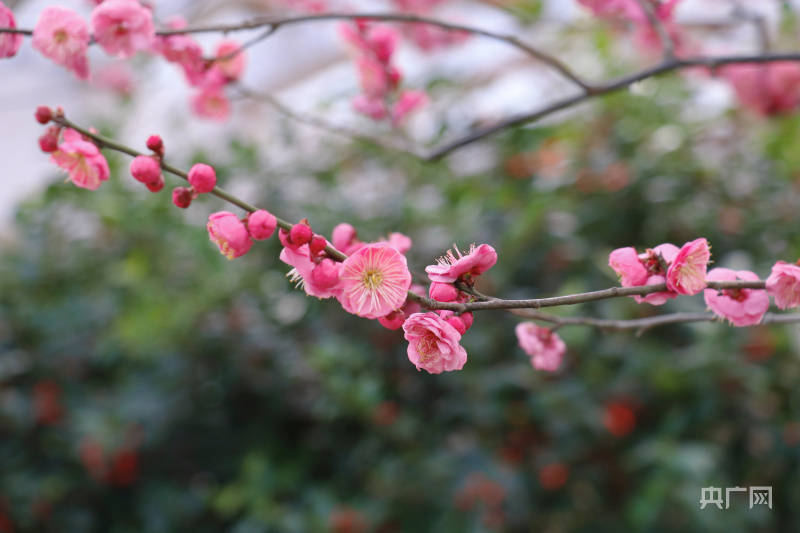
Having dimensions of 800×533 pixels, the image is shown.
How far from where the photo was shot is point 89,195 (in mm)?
1429

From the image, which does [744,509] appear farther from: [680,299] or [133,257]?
[133,257]

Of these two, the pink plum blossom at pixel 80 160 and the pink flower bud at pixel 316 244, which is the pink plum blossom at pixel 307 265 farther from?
the pink plum blossom at pixel 80 160

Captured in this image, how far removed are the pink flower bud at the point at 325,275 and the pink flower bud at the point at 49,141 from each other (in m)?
0.21

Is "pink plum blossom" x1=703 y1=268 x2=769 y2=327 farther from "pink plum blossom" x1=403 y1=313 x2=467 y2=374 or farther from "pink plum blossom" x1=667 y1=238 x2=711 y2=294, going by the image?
"pink plum blossom" x1=403 y1=313 x2=467 y2=374

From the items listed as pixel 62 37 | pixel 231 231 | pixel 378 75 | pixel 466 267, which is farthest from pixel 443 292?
pixel 378 75

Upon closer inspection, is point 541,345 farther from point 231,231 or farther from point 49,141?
point 49,141

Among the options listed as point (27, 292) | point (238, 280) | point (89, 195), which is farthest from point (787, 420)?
point (27, 292)

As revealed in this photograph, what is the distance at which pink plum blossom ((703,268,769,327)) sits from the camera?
0.40 meters

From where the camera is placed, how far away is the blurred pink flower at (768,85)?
1.07 metres

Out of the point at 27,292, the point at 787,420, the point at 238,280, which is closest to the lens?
the point at 787,420

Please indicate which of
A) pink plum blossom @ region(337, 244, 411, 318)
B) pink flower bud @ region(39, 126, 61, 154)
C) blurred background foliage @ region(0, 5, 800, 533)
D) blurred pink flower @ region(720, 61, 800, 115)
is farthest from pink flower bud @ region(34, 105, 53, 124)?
blurred pink flower @ region(720, 61, 800, 115)

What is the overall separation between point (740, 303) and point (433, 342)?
0.20 meters

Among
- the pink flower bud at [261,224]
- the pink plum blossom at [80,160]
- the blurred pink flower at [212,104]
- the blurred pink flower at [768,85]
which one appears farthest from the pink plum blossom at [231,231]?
the blurred pink flower at [768,85]

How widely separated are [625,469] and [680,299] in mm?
347
